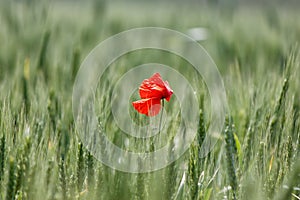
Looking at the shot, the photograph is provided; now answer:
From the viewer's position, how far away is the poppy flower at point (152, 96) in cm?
107

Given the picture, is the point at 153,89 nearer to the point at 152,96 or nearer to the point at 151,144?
the point at 152,96

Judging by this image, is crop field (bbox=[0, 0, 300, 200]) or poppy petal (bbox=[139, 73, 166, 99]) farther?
poppy petal (bbox=[139, 73, 166, 99])

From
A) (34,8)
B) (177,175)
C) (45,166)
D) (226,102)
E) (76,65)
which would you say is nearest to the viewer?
(45,166)

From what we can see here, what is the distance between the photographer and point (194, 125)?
1149mm

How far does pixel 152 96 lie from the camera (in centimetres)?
110

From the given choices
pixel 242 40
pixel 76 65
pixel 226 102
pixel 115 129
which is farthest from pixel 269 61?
pixel 115 129

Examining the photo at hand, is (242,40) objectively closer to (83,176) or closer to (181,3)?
(181,3)

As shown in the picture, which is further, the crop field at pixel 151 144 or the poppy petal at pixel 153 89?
the poppy petal at pixel 153 89

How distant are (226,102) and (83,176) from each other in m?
0.38

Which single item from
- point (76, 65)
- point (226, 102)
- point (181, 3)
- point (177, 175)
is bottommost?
point (177, 175)

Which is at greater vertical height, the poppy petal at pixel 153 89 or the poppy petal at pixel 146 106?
the poppy petal at pixel 153 89

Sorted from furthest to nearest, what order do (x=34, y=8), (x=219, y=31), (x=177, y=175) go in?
(x=219, y=31)
(x=34, y=8)
(x=177, y=175)

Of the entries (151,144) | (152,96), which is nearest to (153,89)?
(152,96)

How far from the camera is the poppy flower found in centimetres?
107
